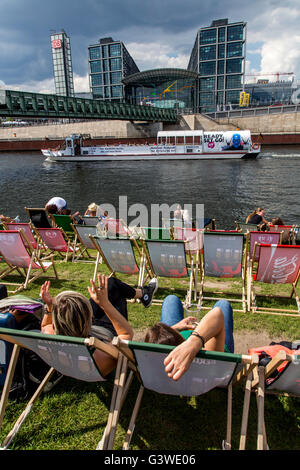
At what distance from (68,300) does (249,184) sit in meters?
26.9

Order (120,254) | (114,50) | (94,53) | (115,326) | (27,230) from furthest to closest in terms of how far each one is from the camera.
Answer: (94,53), (114,50), (27,230), (120,254), (115,326)

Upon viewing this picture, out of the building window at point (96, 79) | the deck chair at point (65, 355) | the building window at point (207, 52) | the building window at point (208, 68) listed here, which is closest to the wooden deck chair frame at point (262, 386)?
the deck chair at point (65, 355)

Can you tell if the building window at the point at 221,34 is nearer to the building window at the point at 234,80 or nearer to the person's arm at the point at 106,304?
the building window at the point at 234,80

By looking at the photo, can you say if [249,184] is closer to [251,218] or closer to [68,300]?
[251,218]

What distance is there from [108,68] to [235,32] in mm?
54714

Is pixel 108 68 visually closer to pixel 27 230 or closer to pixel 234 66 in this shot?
pixel 234 66

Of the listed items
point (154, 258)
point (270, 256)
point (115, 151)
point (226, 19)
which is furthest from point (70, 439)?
point (226, 19)

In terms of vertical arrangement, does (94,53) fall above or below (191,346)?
above

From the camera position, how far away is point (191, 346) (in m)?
1.87

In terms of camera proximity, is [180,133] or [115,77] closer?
[180,133]

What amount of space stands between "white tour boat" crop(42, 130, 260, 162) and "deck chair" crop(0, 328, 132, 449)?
43.4 m

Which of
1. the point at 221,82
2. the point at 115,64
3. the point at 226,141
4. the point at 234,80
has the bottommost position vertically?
the point at 226,141

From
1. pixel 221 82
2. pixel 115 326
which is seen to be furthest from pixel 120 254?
pixel 221 82

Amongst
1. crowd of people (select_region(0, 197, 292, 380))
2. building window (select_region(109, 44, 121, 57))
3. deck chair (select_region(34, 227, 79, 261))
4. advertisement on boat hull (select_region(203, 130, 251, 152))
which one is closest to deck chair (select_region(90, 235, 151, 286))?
deck chair (select_region(34, 227, 79, 261))
